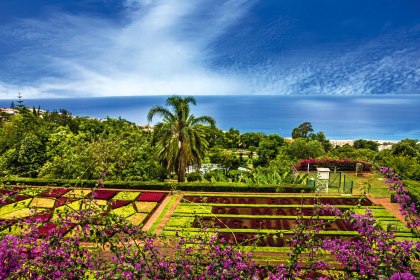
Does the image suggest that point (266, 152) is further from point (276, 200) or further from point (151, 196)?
point (151, 196)

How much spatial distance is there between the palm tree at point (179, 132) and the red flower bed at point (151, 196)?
2759mm

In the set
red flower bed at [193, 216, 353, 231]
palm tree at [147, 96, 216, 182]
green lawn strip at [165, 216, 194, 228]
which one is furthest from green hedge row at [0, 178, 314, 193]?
red flower bed at [193, 216, 353, 231]

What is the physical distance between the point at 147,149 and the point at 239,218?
1265cm

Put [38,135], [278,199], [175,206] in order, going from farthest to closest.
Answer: [38,135] < [278,199] < [175,206]

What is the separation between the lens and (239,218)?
15867 millimetres

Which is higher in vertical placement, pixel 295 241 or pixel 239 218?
pixel 295 241

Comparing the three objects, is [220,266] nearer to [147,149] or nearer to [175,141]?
[175,141]

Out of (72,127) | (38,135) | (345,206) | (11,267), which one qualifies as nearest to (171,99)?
(345,206)

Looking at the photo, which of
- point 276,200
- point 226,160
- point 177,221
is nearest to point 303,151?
point 226,160

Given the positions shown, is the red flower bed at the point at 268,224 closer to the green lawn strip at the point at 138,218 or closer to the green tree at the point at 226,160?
the green lawn strip at the point at 138,218

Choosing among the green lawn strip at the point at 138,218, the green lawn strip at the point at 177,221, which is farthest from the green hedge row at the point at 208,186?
the green lawn strip at the point at 177,221

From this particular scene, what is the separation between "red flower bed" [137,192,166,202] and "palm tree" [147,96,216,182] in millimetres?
2759

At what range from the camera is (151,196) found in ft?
63.2

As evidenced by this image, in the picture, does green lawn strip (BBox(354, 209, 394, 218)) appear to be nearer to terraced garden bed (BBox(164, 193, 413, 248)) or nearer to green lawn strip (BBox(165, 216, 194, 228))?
terraced garden bed (BBox(164, 193, 413, 248))
